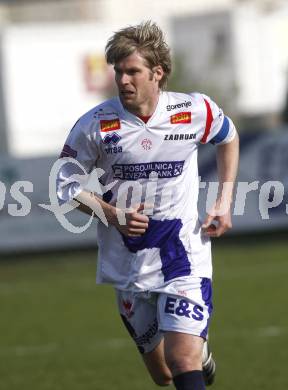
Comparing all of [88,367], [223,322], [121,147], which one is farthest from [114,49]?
[223,322]

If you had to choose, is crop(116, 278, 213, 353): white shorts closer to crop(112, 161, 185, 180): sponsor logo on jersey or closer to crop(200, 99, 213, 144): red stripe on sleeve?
crop(112, 161, 185, 180): sponsor logo on jersey

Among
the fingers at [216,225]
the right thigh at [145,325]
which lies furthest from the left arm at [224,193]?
the right thigh at [145,325]

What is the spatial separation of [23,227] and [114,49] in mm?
13587

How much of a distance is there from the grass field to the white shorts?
81.5 inches

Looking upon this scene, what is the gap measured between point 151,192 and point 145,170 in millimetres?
134

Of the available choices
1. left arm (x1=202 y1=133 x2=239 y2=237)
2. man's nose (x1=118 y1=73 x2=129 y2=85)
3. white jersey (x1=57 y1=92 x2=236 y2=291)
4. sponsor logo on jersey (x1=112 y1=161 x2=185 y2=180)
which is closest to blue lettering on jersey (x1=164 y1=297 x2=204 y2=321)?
white jersey (x1=57 y1=92 x2=236 y2=291)

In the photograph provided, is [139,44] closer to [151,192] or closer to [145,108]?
[145,108]

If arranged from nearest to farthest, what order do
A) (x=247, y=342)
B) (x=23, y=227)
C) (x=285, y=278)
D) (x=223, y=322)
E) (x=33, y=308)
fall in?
(x=247, y=342), (x=223, y=322), (x=33, y=308), (x=285, y=278), (x=23, y=227)

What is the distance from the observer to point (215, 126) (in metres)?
6.96

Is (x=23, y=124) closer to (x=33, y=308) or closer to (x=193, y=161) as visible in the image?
(x=33, y=308)

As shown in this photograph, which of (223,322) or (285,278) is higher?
(223,322)

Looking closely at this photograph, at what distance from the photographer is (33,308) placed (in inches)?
582

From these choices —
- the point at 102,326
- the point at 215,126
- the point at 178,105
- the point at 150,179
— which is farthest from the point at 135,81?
the point at 102,326

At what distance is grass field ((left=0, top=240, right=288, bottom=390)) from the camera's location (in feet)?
31.8
